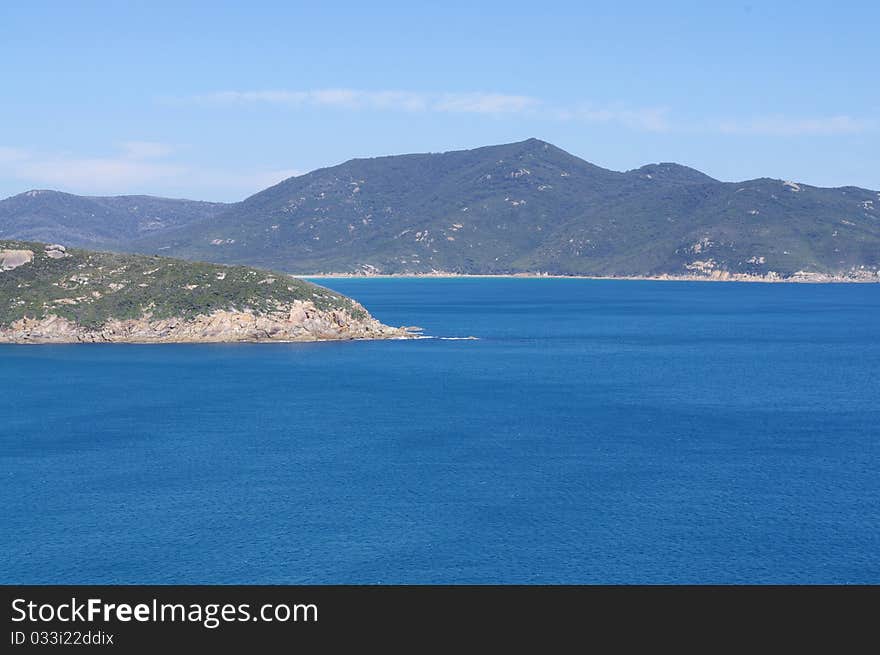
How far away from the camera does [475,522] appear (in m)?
77.5

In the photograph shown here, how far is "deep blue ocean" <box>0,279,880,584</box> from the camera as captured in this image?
68500mm

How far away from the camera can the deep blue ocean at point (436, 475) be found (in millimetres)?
68500

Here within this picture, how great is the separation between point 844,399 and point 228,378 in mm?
91508

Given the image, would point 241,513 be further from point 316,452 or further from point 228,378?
point 228,378

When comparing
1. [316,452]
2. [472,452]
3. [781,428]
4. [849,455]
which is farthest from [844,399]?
[316,452]

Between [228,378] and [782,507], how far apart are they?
319 feet

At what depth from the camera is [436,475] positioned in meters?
93.3

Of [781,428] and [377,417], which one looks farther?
[377,417]

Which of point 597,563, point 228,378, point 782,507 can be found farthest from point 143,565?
point 228,378

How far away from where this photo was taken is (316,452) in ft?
343

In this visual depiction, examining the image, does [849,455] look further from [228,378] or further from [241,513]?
[228,378]

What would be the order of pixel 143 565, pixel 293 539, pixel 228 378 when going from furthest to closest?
pixel 228 378
pixel 293 539
pixel 143 565
